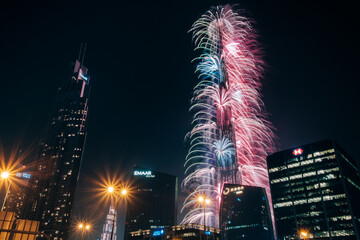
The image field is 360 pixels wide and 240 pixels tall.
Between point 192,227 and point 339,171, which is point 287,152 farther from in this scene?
point 192,227

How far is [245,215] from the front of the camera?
154375mm

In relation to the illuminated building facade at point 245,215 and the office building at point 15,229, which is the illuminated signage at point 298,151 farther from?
the office building at point 15,229

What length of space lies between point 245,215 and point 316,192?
4376cm

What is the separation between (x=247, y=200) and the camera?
6166 inches

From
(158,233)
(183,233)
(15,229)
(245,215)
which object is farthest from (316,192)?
(15,229)

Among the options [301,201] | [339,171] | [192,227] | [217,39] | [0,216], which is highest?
[217,39]

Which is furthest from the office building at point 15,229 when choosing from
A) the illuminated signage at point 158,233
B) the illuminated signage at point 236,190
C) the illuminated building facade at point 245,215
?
the illuminated signage at point 236,190

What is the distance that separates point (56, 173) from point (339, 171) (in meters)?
178

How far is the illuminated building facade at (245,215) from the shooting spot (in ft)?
490

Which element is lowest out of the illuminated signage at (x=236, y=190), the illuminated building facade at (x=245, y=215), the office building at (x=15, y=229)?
the office building at (x=15, y=229)

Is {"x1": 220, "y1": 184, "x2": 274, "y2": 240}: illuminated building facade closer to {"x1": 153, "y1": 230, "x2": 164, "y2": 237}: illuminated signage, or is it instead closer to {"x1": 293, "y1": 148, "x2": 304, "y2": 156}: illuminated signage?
{"x1": 293, "y1": 148, "x2": 304, "y2": 156}: illuminated signage

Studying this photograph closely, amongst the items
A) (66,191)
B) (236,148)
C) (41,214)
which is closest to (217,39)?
(236,148)

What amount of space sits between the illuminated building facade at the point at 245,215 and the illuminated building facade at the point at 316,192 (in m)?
16.7

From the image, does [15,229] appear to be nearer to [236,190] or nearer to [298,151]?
[236,190]
